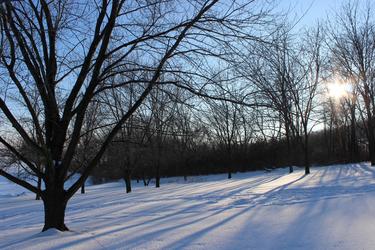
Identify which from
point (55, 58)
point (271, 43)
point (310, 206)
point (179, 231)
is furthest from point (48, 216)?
point (310, 206)

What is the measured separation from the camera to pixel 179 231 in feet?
20.5

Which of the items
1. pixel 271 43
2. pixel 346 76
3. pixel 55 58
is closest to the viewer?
pixel 271 43

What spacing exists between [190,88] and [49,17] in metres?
2.71

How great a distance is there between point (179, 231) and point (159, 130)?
1736 millimetres

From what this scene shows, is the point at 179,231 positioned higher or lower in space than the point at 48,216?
lower

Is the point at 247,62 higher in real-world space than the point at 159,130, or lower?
higher

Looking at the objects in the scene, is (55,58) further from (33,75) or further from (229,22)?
(229,22)

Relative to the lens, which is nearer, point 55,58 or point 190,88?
point 190,88

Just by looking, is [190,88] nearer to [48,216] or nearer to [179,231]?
[179,231]

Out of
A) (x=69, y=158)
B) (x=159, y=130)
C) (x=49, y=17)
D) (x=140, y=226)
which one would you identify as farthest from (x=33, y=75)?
(x=140, y=226)

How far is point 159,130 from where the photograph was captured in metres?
6.54

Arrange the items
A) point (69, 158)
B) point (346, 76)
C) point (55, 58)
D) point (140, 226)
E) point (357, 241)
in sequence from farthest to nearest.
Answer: point (346, 76)
point (140, 226)
point (55, 58)
point (69, 158)
point (357, 241)

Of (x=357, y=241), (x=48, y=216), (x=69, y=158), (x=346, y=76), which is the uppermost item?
(x=346, y=76)

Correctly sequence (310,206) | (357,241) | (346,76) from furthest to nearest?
(346,76) < (310,206) < (357,241)
